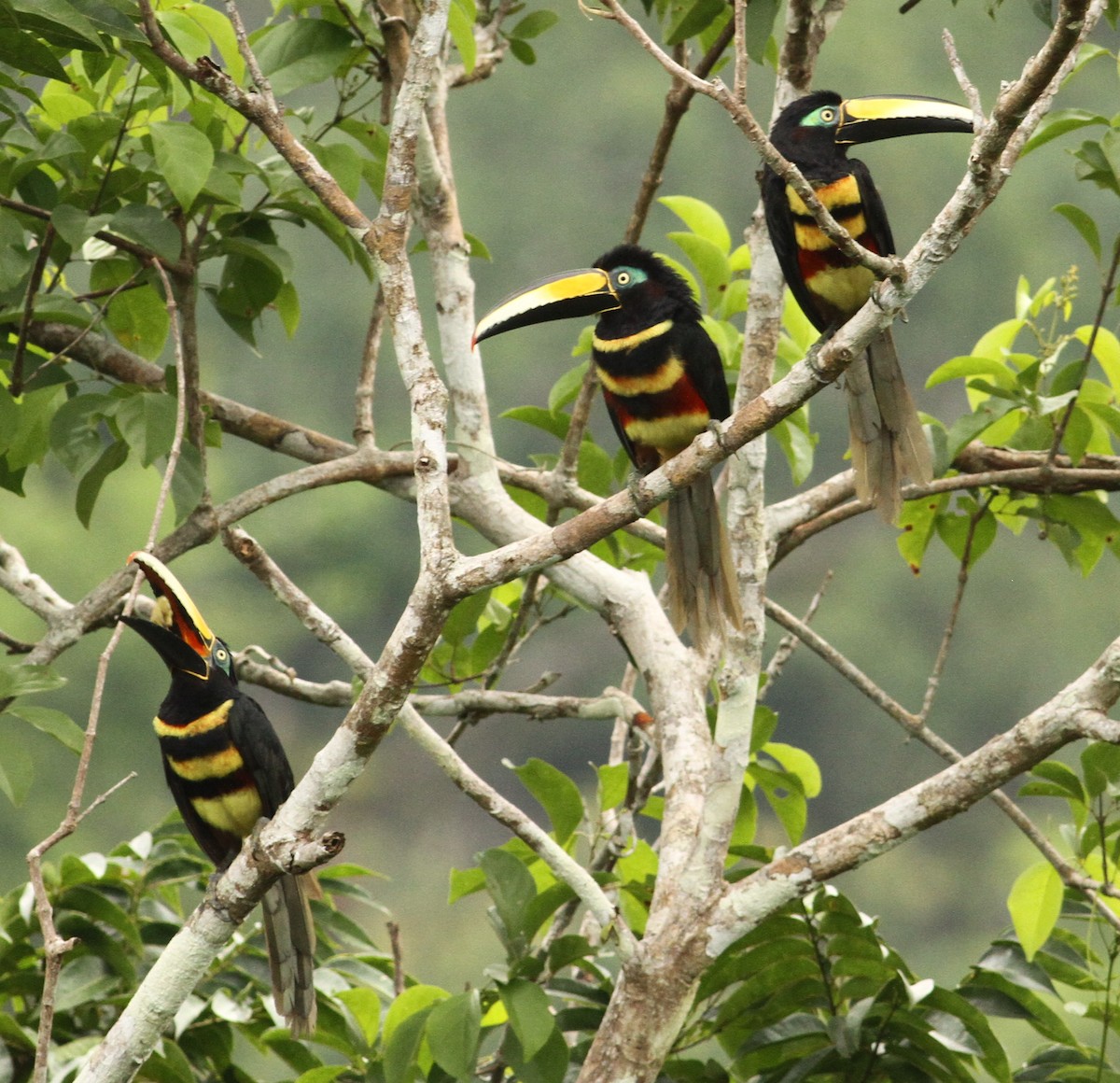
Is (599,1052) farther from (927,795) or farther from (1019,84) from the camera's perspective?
(1019,84)

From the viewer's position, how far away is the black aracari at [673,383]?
3117mm

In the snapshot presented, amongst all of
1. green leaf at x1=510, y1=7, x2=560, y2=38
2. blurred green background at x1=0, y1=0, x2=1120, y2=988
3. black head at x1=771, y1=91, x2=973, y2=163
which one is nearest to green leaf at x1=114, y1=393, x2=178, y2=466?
black head at x1=771, y1=91, x2=973, y2=163

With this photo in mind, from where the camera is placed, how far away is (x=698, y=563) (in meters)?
3.19

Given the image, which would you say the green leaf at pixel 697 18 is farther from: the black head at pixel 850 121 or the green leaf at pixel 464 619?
the green leaf at pixel 464 619

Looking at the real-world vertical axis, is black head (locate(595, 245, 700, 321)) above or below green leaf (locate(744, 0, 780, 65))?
below

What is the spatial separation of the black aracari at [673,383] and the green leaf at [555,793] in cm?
49

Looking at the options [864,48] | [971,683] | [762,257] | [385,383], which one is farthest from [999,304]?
[762,257]

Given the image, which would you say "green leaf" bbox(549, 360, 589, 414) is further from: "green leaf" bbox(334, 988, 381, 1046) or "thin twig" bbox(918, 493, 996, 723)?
"green leaf" bbox(334, 988, 381, 1046)

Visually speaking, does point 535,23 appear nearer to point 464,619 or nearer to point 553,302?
point 553,302

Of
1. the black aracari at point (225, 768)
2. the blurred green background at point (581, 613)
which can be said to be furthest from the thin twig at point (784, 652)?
the blurred green background at point (581, 613)

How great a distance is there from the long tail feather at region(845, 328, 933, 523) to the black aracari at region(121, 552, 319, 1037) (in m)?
1.33

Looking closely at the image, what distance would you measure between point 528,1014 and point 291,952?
1.99ft

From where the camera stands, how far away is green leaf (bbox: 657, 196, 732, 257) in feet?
11.3

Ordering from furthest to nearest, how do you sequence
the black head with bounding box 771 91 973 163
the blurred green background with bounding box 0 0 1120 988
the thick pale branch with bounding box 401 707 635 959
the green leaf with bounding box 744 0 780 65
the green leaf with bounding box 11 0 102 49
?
the blurred green background with bounding box 0 0 1120 988, the green leaf with bounding box 744 0 780 65, the black head with bounding box 771 91 973 163, the thick pale branch with bounding box 401 707 635 959, the green leaf with bounding box 11 0 102 49
